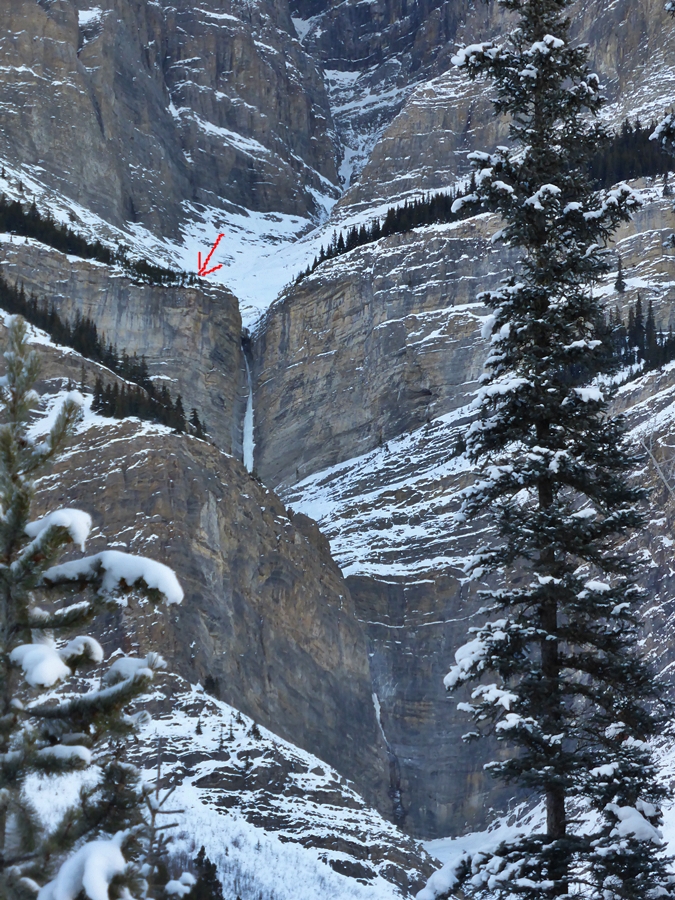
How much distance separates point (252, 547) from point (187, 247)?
9976cm

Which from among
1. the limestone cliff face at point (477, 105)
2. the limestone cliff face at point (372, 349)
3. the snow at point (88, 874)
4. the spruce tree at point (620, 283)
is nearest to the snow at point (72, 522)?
the snow at point (88, 874)

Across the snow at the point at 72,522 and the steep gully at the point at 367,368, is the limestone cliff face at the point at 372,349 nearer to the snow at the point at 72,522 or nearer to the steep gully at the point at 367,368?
the steep gully at the point at 367,368

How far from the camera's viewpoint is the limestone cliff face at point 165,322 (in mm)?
130125

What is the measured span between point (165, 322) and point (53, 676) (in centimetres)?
12682

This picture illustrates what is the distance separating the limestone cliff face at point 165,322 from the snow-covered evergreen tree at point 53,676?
373 feet

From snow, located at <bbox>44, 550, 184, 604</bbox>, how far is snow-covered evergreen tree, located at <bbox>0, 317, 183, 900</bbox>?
1 cm

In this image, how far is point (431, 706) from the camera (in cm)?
10744

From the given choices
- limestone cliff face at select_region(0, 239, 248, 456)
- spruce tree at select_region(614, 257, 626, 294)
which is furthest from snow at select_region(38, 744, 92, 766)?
limestone cliff face at select_region(0, 239, 248, 456)

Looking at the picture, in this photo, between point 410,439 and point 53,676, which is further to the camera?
point 410,439

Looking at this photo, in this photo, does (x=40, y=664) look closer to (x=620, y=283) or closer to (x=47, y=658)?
(x=47, y=658)

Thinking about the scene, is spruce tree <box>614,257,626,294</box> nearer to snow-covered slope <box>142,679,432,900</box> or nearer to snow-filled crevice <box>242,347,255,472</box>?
snow-filled crevice <box>242,347,255,472</box>

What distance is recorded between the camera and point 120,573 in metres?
14.0

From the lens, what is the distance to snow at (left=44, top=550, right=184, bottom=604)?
1350 centimetres

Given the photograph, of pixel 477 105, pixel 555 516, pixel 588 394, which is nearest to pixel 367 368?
pixel 477 105
